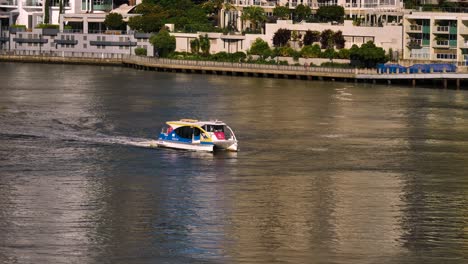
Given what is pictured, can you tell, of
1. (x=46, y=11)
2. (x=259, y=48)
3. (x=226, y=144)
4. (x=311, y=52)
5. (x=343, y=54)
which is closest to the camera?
(x=226, y=144)

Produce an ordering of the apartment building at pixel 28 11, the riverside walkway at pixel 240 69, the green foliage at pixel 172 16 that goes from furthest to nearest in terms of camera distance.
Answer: the apartment building at pixel 28 11 < the green foliage at pixel 172 16 < the riverside walkway at pixel 240 69

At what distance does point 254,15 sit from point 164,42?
324 inches

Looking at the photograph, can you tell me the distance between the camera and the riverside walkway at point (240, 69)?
102562 mm

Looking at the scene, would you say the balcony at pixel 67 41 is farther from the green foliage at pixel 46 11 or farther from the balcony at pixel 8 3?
the balcony at pixel 8 3

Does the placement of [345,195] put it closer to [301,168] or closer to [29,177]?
[301,168]

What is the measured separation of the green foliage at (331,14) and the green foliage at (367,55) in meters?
10.6

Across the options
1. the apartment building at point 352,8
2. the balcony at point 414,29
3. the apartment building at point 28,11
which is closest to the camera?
the balcony at point 414,29

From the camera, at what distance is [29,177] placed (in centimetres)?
4894

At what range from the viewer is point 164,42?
126062 millimetres

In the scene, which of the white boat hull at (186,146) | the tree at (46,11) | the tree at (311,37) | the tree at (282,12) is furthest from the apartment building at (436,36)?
the white boat hull at (186,146)

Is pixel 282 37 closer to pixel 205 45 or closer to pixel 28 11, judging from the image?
pixel 205 45

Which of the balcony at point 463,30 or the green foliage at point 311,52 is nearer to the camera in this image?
the balcony at point 463,30

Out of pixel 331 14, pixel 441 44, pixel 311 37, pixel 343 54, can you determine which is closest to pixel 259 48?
pixel 311 37

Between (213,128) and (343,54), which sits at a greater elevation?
(343,54)
